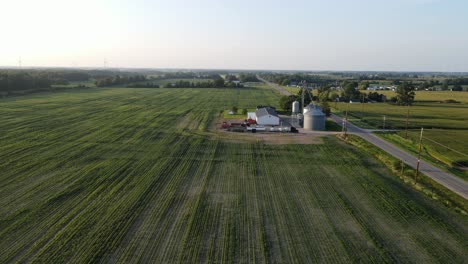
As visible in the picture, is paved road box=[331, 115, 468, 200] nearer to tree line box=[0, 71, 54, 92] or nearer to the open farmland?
the open farmland

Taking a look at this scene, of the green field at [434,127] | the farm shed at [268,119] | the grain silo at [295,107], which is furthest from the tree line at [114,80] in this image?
the farm shed at [268,119]

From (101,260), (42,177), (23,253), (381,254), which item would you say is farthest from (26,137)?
(381,254)

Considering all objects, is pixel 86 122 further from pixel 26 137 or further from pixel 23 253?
pixel 23 253

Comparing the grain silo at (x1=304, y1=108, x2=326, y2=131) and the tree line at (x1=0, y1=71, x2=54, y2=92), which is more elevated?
the tree line at (x1=0, y1=71, x2=54, y2=92)

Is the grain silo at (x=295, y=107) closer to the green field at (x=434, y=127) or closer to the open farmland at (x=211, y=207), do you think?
the green field at (x=434, y=127)

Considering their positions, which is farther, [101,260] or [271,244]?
[271,244]

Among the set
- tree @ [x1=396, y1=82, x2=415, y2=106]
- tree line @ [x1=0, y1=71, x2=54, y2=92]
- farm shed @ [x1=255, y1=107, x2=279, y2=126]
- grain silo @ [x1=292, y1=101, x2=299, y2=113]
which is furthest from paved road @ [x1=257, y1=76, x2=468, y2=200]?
tree line @ [x1=0, y1=71, x2=54, y2=92]
